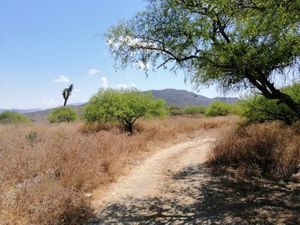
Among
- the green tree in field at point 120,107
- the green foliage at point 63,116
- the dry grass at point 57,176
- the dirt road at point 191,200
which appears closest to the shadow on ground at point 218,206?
the dirt road at point 191,200

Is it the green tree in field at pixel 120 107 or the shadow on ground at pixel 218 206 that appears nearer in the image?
the shadow on ground at pixel 218 206

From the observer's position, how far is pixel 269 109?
16750mm

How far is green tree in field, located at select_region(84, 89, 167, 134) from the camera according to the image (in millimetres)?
24328

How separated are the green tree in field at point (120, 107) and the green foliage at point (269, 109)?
8.21m

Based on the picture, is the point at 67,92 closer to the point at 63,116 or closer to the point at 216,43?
the point at 63,116

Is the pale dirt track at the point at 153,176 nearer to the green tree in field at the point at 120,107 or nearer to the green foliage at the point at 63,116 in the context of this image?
the green tree in field at the point at 120,107

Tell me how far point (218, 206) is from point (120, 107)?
16.3 metres

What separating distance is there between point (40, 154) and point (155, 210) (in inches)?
185

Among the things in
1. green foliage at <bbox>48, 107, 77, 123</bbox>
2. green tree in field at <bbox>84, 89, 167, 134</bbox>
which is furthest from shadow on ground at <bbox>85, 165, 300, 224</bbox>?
green foliage at <bbox>48, 107, 77, 123</bbox>

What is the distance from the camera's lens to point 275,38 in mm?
8898

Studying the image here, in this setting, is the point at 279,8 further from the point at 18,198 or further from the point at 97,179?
the point at 97,179

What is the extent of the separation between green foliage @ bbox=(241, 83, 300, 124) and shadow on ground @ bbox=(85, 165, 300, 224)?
5.65 meters

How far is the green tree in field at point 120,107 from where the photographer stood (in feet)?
79.8

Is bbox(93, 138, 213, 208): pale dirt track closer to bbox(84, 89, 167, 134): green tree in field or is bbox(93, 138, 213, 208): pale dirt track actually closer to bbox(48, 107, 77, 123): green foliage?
bbox(84, 89, 167, 134): green tree in field
